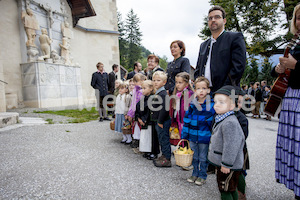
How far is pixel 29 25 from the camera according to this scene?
859 centimetres

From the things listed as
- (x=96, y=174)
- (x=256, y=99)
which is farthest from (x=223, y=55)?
(x=256, y=99)

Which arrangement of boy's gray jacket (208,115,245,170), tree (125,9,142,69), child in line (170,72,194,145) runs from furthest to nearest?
tree (125,9,142,69) → child in line (170,72,194,145) → boy's gray jacket (208,115,245,170)

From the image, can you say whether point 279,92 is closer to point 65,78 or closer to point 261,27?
point 65,78

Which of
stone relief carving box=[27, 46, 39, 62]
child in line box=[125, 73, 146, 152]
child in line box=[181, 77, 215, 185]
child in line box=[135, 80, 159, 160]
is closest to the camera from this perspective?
child in line box=[181, 77, 215, 185]

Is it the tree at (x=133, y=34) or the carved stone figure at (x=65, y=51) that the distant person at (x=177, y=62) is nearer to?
the carved stone figure at (x=65, y=51)

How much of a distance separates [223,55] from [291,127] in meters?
1.13

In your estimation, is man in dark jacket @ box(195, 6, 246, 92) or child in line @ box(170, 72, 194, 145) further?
child in line @ box(170, 72, 194, 145)

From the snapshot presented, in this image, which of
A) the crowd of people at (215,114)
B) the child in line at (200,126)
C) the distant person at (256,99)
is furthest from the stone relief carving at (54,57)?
the distant person at (256,99)

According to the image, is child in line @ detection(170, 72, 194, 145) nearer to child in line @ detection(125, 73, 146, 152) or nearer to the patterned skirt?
child in line @ detection(125, 73, 146, 152)

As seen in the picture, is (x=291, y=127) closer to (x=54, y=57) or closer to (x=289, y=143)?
(x=289, y=143)

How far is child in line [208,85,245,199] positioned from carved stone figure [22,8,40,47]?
9.73 metres

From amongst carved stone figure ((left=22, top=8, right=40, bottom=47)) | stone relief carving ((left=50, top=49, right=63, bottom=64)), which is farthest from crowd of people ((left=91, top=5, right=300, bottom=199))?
carved stone figure ((left=22, top=8, right=40, bottom=47))

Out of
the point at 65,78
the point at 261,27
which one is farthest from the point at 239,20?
the point at 65,78

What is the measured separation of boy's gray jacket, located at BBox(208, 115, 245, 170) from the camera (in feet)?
5.61
